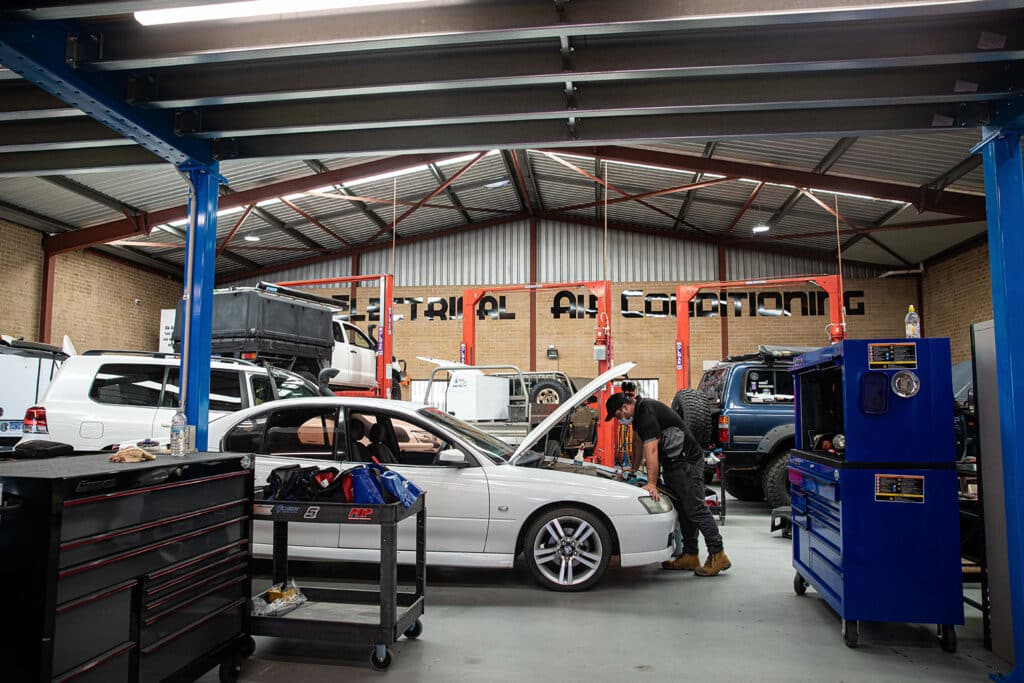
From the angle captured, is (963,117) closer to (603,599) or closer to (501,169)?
(603,599)

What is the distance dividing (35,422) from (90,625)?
4.70 meters

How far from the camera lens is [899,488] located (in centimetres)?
383

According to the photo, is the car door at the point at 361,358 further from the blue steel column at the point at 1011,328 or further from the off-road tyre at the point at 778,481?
the blue steel column at the point at 1011,328

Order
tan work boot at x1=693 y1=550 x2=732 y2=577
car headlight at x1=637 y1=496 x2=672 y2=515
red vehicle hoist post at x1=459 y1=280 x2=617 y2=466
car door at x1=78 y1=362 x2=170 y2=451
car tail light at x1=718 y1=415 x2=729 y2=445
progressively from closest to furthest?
car headlight at x1=637 y1=496 x2=672 y2=515 < tan work boot at x1=693 y1=550 x2=732 y2=577 < car door at x1=78 y1=362 x2=170 y2=451 < car tail light at x1=718 y1=415 x2=729 y2=445 < red vehicle hoist post at x1=459 y1=280 x2=617 y2=466

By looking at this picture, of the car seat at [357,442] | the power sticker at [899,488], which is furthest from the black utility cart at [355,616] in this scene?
the power sticker at [899,488]

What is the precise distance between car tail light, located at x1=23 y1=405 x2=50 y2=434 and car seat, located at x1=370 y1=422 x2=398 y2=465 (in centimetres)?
329

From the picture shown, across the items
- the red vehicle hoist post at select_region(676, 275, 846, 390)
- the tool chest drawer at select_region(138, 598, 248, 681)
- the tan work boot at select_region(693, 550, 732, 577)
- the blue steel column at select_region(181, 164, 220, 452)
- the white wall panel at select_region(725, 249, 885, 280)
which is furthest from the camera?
the white wall panel at select_region(725, 249, 885, 280)

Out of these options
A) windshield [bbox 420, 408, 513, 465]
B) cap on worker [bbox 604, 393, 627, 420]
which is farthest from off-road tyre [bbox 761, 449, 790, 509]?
windshield [bbox 420, 408, 513, 465]

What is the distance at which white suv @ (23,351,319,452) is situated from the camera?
614 centimetres

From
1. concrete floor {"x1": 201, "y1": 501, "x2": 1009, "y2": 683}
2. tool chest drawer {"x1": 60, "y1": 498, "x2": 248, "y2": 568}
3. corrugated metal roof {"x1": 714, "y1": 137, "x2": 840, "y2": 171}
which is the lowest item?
concrete floor {"x1": 201, "y1": 501, "x2": 1009, "y2": 683}

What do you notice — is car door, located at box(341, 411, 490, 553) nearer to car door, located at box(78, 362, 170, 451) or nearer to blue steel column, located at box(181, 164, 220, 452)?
blue steel column, located at box(181, 164, 220, 452)

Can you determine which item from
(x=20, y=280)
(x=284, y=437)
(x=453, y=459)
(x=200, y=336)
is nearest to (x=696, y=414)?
(x=453, y=459)

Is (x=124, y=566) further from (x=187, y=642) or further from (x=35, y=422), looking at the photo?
(x=35, y=422)

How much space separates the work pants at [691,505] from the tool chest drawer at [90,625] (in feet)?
13.5
